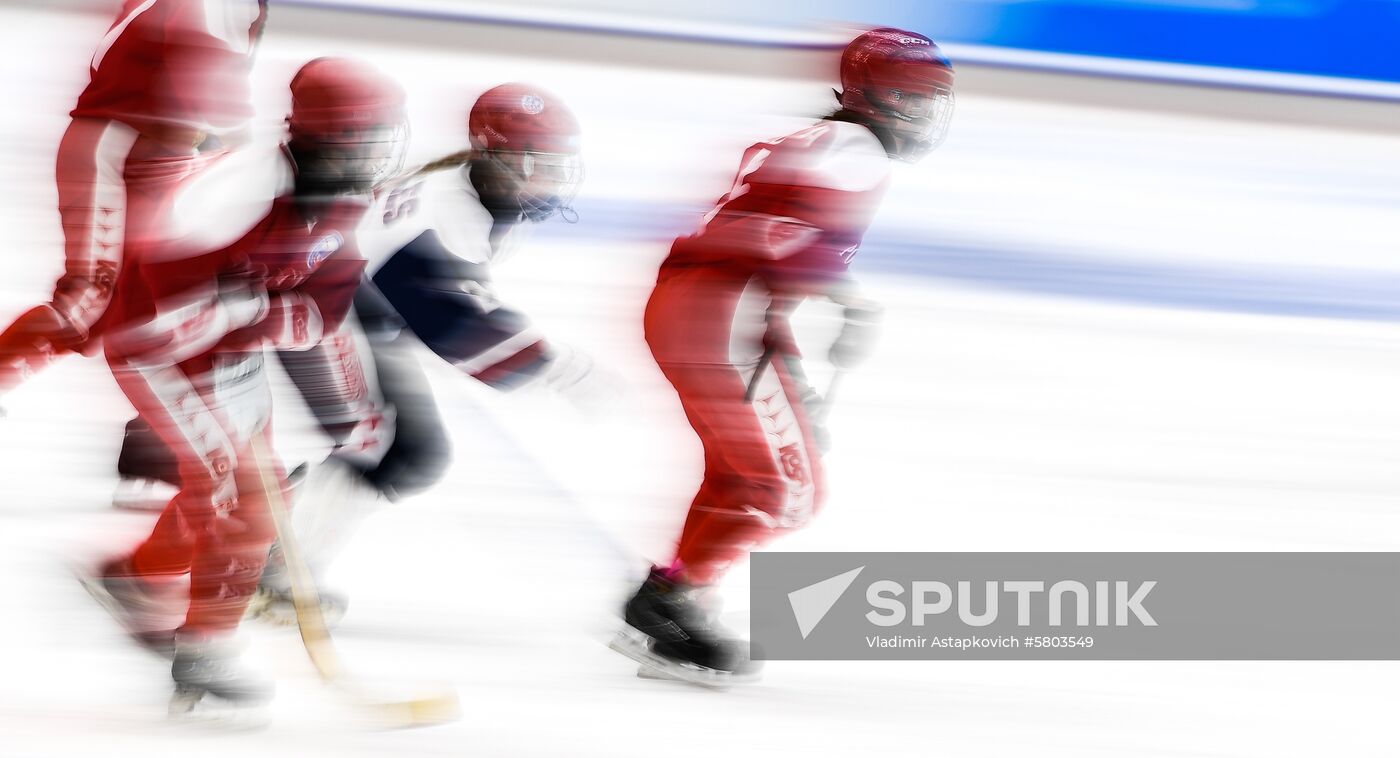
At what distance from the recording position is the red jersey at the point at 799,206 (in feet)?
4.00

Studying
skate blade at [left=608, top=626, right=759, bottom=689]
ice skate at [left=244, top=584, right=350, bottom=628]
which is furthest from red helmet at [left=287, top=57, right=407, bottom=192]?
skate blade at [left=608, top=626, right=759, bottom=689]

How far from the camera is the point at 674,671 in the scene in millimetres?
1291

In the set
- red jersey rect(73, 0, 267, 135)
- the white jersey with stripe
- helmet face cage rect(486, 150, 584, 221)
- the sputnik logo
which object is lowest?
the sputnik logo

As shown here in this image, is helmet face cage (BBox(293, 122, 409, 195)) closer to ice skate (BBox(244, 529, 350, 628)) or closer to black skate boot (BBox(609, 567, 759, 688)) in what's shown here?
ice skate (BBox(244, 529, 350, 628))

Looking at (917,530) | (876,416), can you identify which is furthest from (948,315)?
(917,530)

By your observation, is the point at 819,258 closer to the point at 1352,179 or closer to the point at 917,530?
the point at 917,530

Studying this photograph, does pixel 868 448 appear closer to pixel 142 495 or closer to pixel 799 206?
pixel 799 206

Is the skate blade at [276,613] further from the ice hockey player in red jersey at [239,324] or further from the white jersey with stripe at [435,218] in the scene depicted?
the white jersey with stripe at [435,218]

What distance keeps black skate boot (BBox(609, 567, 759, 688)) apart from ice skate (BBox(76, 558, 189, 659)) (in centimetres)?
50

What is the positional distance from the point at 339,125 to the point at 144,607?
23.6 inches

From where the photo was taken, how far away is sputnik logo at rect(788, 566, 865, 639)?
1.31 m

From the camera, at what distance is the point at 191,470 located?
1.12 m

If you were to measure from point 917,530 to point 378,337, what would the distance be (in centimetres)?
73

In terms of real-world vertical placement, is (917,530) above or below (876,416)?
below
